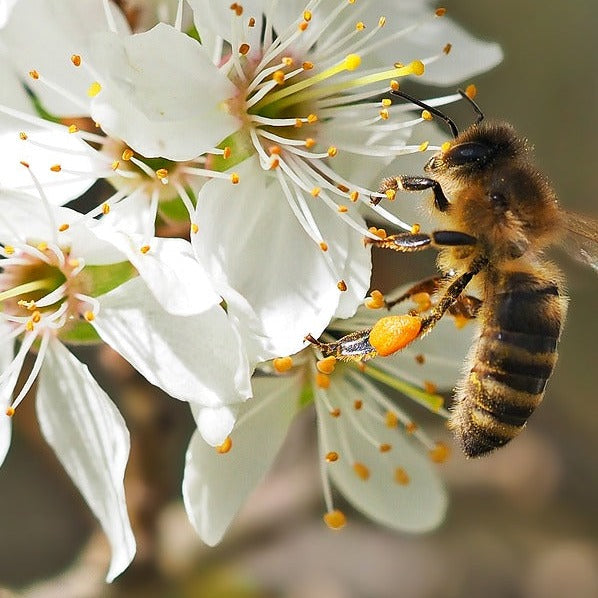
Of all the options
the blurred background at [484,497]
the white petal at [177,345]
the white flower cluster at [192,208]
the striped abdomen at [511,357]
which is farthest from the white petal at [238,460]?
the blurred background at [484,497]

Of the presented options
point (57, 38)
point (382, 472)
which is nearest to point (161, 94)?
point (57, 38)

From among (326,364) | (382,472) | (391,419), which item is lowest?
(382,472)

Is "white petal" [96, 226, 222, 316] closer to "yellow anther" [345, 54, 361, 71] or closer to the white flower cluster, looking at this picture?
the white flower cluster

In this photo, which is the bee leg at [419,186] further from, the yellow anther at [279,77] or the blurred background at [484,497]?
the blurred background at [484,497]

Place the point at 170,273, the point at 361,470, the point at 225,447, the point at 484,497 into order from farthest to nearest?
the point at 484,497 < the point at 361,470 < the point at 225,447 < the point at 170,273

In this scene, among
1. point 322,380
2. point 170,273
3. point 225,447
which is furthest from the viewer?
point 322,380

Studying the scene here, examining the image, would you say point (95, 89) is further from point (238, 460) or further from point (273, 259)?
point (238, 460)
